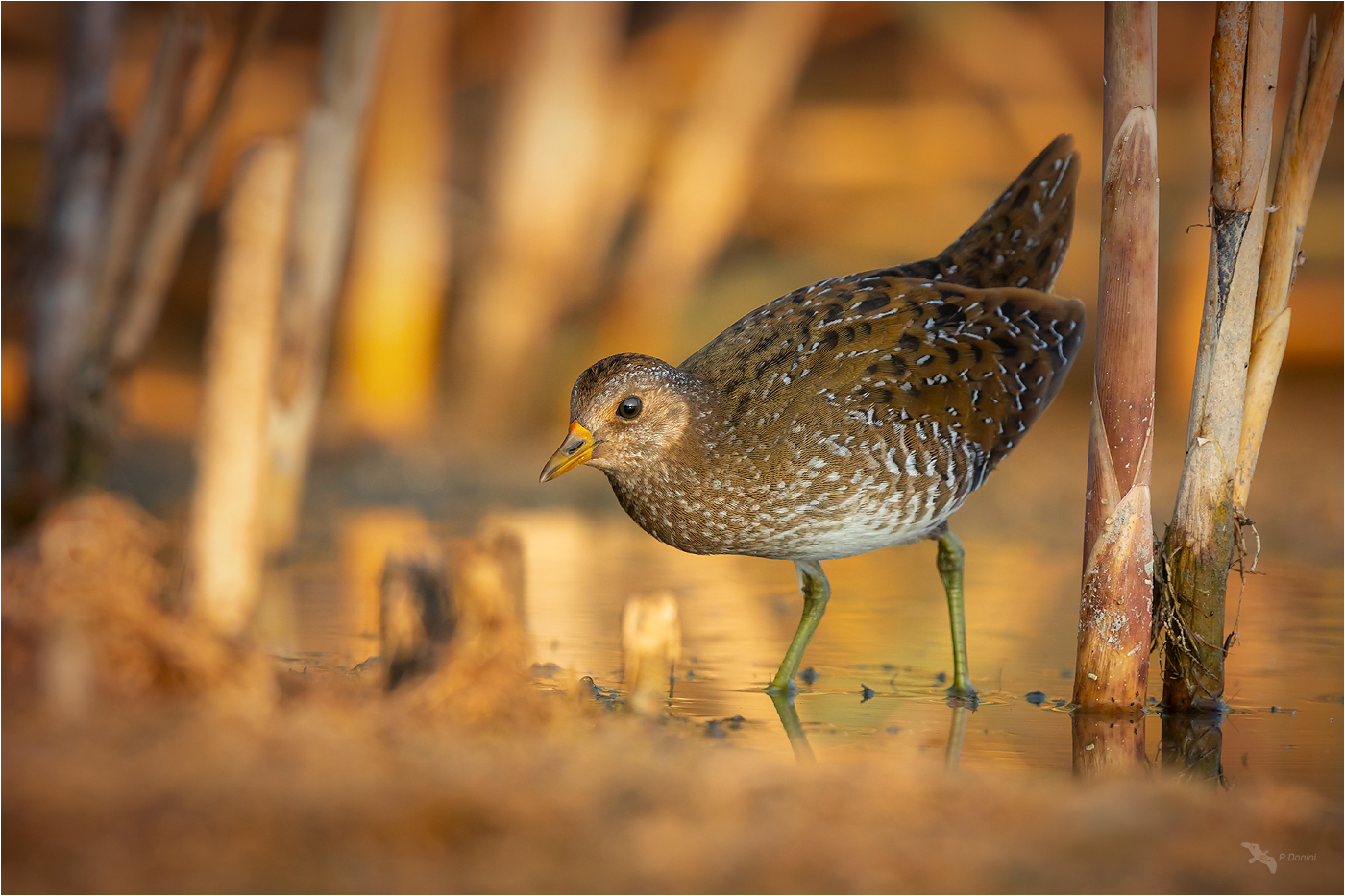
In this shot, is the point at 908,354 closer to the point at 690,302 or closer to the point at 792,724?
the point at 792,724

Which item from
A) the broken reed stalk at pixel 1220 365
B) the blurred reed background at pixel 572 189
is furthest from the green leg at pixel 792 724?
the blurred reed background at pixel 572 189

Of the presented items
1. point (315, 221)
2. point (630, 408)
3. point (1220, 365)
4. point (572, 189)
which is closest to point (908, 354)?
point (630, 408)

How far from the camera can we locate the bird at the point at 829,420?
16.0 feet

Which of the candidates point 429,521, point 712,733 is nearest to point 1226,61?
point 712,733

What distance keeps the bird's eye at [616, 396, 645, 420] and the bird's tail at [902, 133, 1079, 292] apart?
4.59ft

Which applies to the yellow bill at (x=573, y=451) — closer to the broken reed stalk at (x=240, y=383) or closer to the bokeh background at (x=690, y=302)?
the bokeh background at (x=690, y=302)

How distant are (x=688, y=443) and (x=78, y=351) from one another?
3.71 m

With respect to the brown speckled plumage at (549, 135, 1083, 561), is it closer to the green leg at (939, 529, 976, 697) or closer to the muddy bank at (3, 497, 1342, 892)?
the green leg at (939, 529, 976, 697)

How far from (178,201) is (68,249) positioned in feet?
3.35

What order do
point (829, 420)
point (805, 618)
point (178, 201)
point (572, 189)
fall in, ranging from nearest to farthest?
point (829, 420), point (805, 618), point (178, 201), point (572, 189)

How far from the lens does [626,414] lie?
16.0 feet

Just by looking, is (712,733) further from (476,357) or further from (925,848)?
(476,357)

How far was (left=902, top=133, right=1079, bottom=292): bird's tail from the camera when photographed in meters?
5.70

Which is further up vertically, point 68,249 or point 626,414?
point 68,249
